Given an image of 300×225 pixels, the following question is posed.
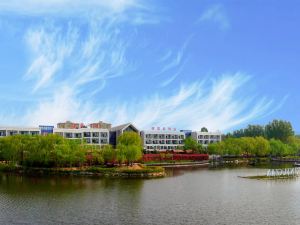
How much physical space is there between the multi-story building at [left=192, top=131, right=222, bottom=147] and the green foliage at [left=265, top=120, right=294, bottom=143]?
27.5m

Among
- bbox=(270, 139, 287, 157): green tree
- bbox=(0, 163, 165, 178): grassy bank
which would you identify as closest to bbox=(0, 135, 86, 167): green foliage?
bbox=(0, 163, 165, 178): grassy bank

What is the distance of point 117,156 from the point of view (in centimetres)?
6100

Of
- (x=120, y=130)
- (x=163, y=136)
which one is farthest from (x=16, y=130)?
(x=163, y=136)

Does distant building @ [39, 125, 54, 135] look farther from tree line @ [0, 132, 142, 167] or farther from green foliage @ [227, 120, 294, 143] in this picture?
green foliage @ [227, 120, 294, 143]

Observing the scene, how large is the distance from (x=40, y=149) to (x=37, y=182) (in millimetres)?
15035

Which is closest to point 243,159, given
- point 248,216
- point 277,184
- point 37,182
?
point 277,184

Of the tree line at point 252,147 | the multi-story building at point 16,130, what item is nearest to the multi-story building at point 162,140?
the tree line at point 252,147

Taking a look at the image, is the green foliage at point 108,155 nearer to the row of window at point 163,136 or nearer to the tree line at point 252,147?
the tree line at point 252,147

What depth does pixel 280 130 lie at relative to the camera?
5472 inches

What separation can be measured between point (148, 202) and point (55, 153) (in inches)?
1160

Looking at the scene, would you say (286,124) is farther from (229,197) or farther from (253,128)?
(229,197)

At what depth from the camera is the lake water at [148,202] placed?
2655 cm

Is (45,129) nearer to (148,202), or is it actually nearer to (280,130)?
(148,202)

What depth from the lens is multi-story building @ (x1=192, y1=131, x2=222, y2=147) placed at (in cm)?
11906
